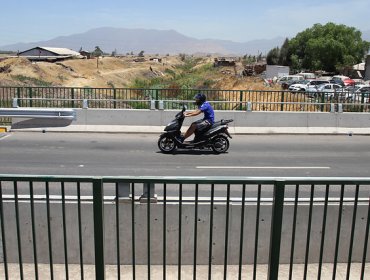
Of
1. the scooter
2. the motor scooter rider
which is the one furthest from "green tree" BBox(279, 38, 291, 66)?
the motor scooter rider

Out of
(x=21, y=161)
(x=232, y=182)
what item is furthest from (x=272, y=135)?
(x=232, y=182)

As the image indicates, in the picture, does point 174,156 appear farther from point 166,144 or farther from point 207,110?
point 207,110

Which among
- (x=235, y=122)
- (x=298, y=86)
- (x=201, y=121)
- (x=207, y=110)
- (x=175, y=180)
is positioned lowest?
(x=235, y=122)

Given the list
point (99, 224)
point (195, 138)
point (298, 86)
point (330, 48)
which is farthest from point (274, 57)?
point (99, 224)

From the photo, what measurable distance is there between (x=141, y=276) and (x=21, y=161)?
23.7ft

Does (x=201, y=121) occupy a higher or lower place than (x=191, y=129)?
higher

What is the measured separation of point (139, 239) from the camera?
19.5ft

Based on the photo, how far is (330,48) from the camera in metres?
85.6

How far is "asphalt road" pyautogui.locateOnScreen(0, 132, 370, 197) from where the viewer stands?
1114 cm

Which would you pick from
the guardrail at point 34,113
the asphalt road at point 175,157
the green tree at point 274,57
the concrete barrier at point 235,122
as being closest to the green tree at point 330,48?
the green tree at point 274,57

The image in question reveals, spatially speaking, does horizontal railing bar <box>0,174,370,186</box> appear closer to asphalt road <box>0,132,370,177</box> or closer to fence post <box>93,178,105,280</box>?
fence post <box>93,178,105,280</box>

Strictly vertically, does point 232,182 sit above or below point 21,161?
above

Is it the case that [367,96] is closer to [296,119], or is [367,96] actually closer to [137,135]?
[296,119]

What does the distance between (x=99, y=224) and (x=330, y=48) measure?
287ft
